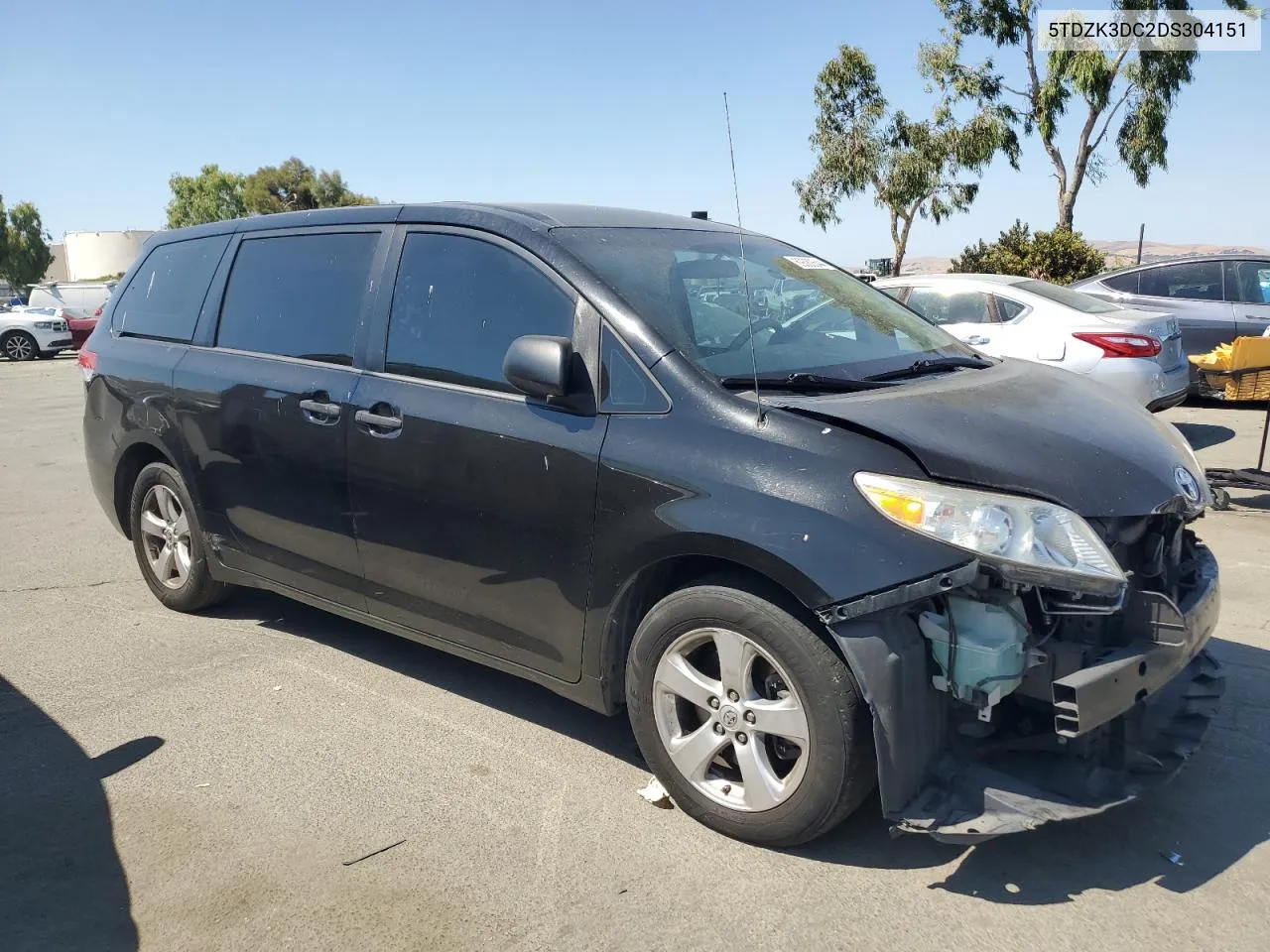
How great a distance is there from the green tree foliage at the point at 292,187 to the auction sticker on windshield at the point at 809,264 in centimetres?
5053

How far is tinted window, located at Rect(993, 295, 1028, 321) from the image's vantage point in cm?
912

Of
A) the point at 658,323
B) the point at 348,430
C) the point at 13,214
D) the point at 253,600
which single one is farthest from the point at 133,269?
the point at 13,214

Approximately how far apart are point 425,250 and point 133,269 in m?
2.44

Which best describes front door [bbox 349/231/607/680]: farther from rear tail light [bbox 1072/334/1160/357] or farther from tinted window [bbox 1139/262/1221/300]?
tinted window [bbox 1139/262/1221/300]

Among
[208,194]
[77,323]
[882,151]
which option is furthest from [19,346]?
[208,194]

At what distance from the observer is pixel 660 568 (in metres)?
Answer: 3.25

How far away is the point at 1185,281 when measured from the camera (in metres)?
11.1

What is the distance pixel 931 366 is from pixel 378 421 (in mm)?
2005

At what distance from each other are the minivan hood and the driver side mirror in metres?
0.68

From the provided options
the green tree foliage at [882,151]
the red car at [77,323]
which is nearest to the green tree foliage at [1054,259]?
the green tree foliage at [882,151]

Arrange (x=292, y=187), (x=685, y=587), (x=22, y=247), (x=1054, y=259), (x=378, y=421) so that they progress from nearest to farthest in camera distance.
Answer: (x=685, y=587), (x=378, y=421), (x=1054, y=259), (x=292, y=187), (x=22, y=247)

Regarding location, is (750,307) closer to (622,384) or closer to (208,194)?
(622,384)

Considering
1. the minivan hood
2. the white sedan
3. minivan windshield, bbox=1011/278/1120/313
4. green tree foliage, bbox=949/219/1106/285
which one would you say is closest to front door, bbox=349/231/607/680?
the minivan hood

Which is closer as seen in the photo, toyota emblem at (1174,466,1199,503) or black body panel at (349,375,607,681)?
toyota emblem at (1174,466,1199,503)
